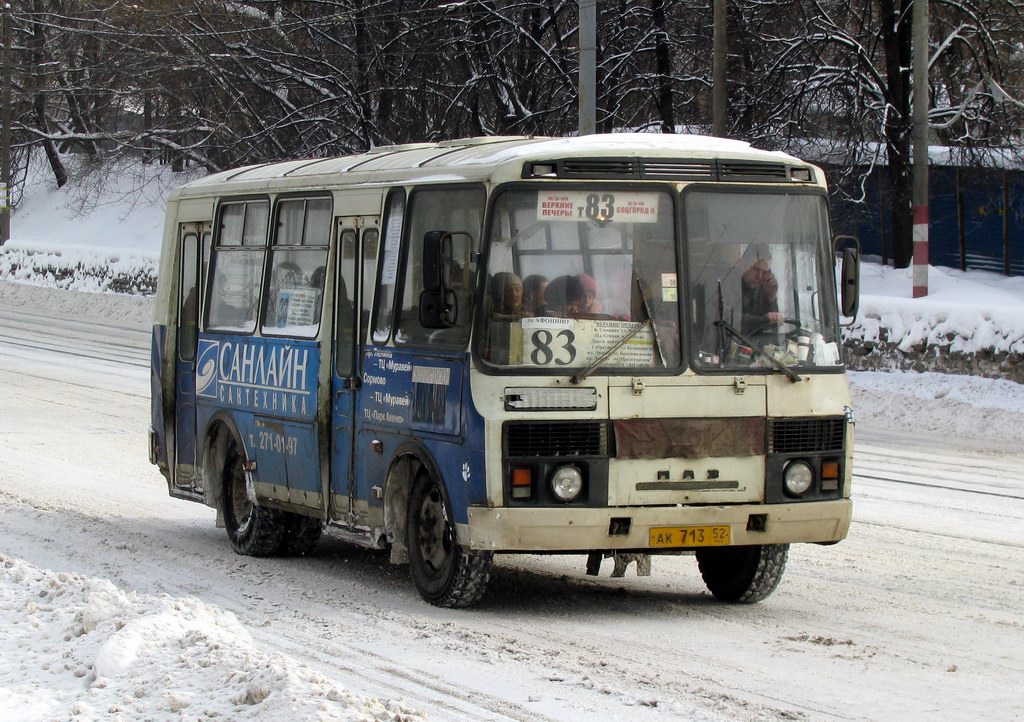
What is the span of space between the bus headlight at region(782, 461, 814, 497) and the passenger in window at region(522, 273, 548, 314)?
1.55 m

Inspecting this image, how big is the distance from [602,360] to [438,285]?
0.92 metres

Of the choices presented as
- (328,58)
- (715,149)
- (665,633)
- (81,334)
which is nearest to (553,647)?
(665,633)

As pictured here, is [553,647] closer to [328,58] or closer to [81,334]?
[81,334]

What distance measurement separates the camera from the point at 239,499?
39.3ft

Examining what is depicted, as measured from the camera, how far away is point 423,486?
9.52 metres

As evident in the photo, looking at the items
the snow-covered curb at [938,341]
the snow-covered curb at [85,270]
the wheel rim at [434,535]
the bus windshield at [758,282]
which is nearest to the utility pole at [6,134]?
the snow-covered curb at [85,270]

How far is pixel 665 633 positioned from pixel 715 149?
8.53ft

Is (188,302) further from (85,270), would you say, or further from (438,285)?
(85,270)

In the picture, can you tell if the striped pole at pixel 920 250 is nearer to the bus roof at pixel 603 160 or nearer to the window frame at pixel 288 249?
the window frame at pixel 288 249

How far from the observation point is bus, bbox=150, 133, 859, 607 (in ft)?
28.7

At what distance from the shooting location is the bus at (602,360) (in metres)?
8.74

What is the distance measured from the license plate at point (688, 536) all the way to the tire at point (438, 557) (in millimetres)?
897

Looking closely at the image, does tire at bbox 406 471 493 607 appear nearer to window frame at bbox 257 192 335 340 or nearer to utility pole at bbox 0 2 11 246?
window frame at bbox 257 192 335 340

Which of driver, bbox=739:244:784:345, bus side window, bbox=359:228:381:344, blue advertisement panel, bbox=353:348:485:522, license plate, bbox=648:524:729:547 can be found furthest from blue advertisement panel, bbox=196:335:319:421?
driver, bbox=739:244:784:345
